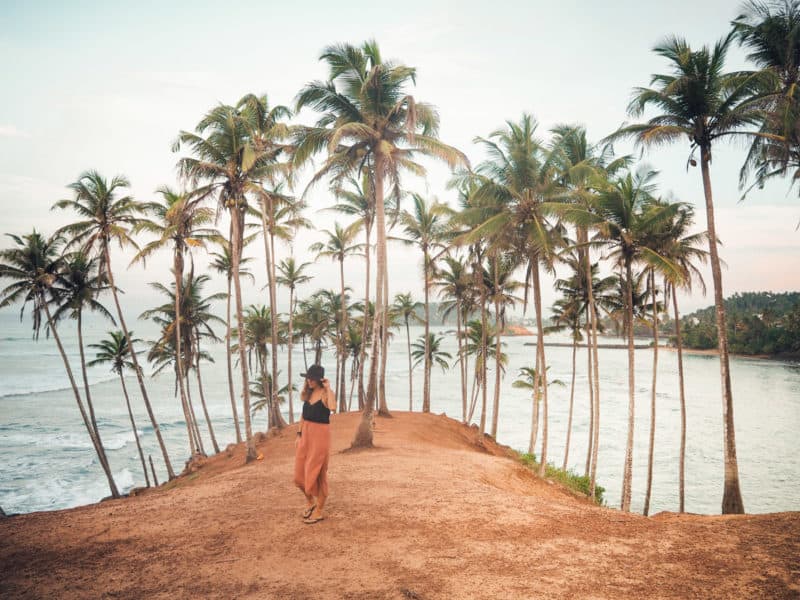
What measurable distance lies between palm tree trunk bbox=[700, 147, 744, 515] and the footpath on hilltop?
18.8ft

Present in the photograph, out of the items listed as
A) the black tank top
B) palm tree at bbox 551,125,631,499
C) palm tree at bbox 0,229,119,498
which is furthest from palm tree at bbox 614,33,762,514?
palm tree at bbox 0,229,119,498

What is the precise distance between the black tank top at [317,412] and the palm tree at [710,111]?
35.5 feet

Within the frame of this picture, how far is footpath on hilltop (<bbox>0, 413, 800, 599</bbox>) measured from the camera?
409 centimetres

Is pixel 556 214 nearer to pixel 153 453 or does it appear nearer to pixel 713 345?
pixel 153 453

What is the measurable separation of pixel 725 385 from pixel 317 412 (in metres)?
11.4

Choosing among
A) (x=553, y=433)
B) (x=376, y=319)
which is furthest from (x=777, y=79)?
(x=553, y=433)

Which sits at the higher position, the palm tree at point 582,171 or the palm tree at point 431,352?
the palm tree at point 582,171

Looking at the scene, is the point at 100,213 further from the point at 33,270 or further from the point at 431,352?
the point at 431,352

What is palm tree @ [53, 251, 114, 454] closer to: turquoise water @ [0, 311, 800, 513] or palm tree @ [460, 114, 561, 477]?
turquoise water @ [0, 311, 800, 513]

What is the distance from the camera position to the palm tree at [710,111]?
→ 441 inches

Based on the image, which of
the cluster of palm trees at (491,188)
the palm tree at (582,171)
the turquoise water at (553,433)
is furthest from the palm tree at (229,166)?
the turquoise water at (553,433)

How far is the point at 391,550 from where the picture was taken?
16.5 feet

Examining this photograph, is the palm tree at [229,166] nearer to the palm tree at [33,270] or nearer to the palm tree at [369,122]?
the palm tree at [369,122]

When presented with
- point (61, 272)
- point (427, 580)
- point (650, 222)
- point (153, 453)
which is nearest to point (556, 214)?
point (650, 222)
